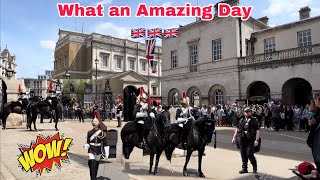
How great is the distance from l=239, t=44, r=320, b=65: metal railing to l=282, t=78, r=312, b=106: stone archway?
2114 mm

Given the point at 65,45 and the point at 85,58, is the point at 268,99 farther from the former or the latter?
the point at 65,45

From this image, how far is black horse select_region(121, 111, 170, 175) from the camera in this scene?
30.4ft

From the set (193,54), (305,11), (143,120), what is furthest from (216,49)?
(143,120)

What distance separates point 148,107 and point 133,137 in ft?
3.69

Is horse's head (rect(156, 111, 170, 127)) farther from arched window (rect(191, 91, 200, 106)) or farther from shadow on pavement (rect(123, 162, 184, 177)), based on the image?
arched window (rect(191, 91, 200, 106))

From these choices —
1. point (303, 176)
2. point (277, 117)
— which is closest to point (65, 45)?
point (277, 117)

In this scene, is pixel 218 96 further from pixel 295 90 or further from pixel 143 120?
pixel 143 120

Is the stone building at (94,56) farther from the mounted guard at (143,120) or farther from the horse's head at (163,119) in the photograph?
the horse's head at (163,119)

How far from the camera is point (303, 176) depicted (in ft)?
11.7

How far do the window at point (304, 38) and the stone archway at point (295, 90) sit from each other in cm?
350

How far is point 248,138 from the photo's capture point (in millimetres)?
8898

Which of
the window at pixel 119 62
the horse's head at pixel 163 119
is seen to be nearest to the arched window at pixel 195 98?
the horse's head at pixel 163 119

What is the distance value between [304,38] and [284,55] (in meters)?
3.05

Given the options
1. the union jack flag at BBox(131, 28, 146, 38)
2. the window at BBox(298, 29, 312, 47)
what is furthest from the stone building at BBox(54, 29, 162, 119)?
the window at BBox(298, 29, 312, 47)
